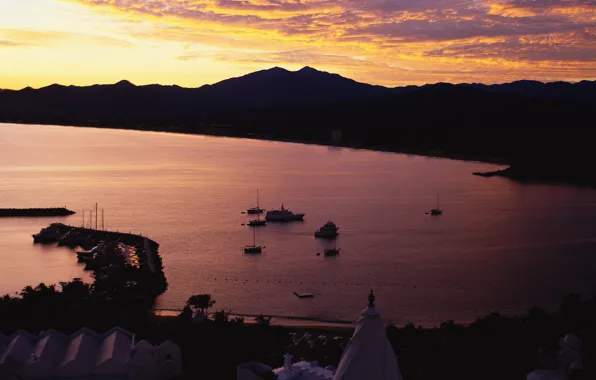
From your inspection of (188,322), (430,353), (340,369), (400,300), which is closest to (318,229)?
(400,300)

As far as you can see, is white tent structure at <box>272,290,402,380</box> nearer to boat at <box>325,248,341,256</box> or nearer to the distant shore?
boat at <box>325,248,341,256</box>

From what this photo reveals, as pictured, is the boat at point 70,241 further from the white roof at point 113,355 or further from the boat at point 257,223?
the white roof at point 113,355

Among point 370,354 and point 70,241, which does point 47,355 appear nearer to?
point 370,354

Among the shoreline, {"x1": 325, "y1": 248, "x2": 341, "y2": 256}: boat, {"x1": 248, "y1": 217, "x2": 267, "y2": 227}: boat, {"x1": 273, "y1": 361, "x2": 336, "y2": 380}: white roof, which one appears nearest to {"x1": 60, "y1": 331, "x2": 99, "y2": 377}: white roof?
{"x1": 273, "y1": 361, "x2": 336, "y2": 380}: white roof

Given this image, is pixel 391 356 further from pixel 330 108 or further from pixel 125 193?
pixel 330 108

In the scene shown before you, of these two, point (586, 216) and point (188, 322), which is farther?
point (586, 216)

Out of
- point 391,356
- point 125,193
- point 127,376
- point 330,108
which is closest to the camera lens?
point 391,356
